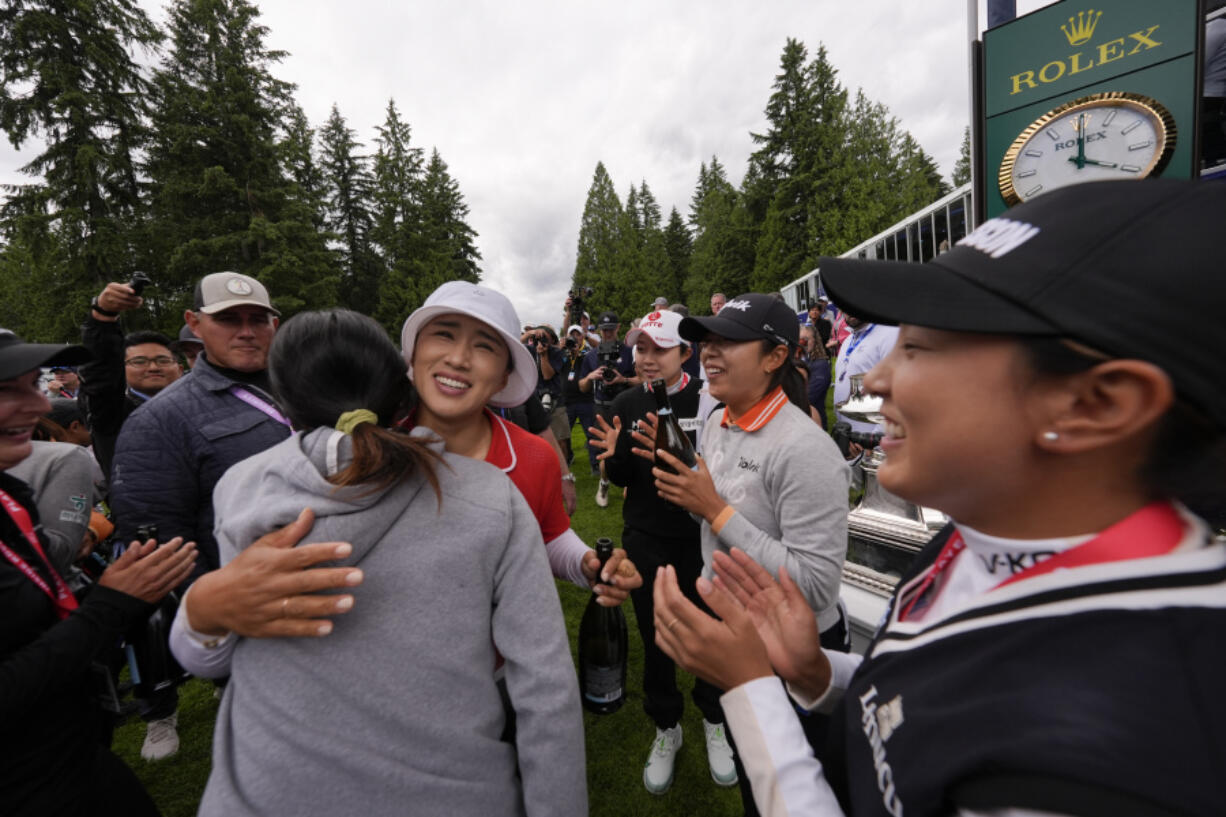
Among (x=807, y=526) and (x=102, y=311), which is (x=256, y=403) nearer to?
(x=102, y=311)

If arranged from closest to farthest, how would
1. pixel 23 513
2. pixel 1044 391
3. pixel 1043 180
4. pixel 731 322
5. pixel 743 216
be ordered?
pixel 1044 391 < pixel 23 513 < pixel 731 322 < pixel 1043 180 < pixel 743 216

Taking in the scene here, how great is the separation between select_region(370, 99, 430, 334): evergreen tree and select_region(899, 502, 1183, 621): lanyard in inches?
1258

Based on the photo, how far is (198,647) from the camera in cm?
131

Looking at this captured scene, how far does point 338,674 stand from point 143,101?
26.3m

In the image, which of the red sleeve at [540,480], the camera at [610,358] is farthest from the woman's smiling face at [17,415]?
the camera at [610,358]

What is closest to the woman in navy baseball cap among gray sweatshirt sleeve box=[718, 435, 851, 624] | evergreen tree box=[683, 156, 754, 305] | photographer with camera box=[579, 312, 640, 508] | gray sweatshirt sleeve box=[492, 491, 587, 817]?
gray sweatshirt sleeve box=[492, 491, 587, 817]

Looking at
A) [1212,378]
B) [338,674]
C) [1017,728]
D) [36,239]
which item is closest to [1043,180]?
[1212,378]

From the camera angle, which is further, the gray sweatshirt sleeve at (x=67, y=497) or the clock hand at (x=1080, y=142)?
the clock hand at (x=1080, y=142)

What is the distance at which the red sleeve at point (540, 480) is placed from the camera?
205cm

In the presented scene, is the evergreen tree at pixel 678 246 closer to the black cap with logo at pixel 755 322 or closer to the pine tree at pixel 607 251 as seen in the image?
the pine tree at pixel 607 251

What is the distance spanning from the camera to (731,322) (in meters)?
2.40

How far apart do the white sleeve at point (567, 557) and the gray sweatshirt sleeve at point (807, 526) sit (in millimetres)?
651

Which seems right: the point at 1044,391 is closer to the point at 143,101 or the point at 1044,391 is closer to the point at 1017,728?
the point at 1017,728

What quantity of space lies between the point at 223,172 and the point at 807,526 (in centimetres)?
2611
